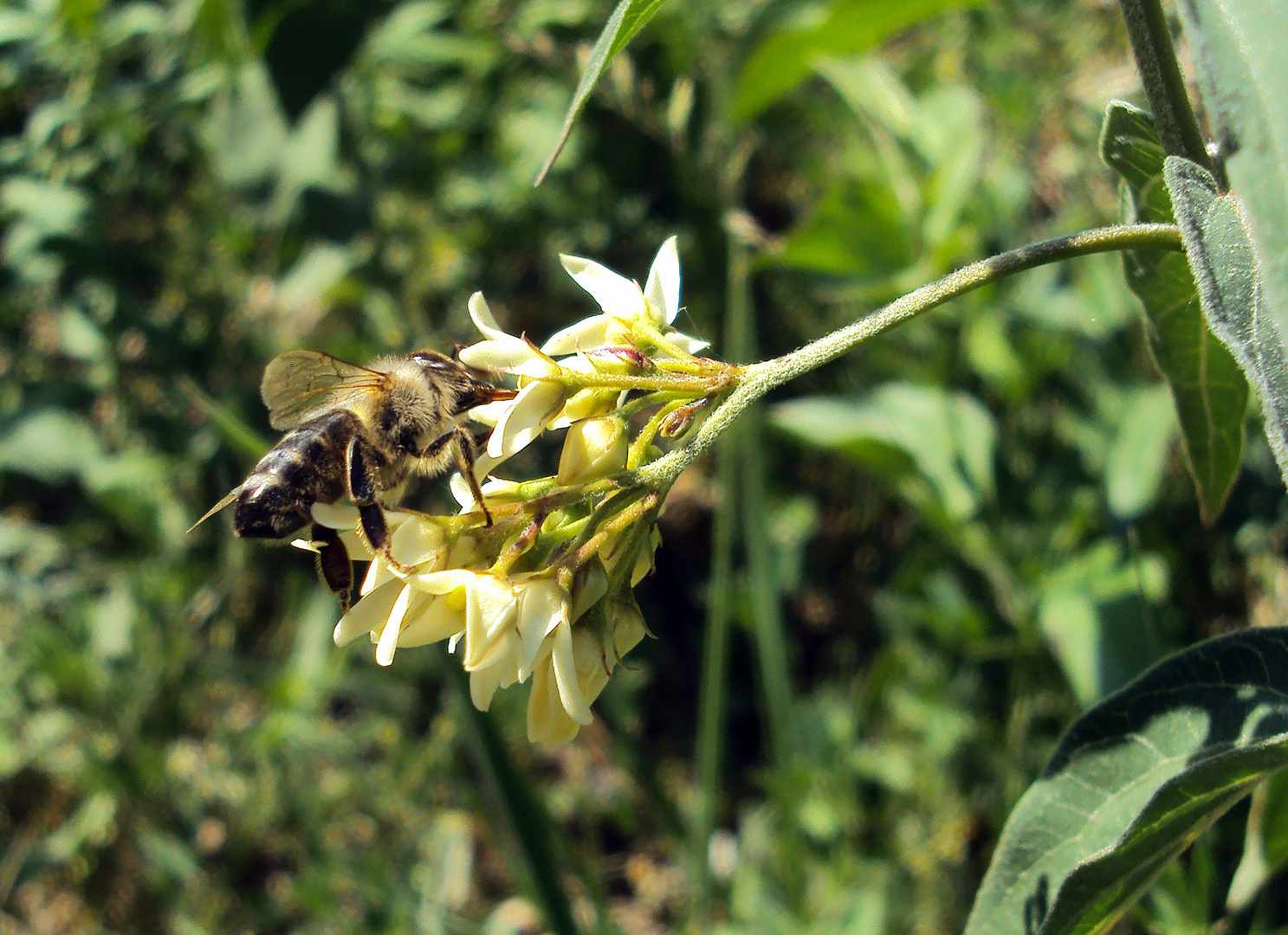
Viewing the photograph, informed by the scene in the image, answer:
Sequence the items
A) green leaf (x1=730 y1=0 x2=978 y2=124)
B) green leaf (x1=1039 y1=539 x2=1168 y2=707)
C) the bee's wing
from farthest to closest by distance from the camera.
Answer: green leaf (x1=730 y1=0 x2=978 y2=124) → green leaf (x1=1039 y1=539 x2=1168 y2=707) → the bee's wing

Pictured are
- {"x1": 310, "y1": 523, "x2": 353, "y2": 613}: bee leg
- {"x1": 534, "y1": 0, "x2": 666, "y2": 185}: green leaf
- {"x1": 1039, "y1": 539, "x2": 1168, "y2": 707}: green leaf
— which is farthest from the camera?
{"x1": 1039, "y1": 539, "x2": 1168, "y2": 707}: green leaf

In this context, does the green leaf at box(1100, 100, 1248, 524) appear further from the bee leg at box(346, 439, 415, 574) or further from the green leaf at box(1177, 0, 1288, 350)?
the bee leg at box(346, 439, 415, 574)

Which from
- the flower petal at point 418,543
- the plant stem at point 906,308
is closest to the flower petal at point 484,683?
the flower petal at point 418,543

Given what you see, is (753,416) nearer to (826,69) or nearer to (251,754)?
(826,69)

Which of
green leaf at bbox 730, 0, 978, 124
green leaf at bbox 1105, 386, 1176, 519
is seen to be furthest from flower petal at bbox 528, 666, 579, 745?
green leaf at bbox 730, 0, 978, 124

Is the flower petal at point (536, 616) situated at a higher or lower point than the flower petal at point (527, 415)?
lower

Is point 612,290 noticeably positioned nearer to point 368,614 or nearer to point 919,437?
point 368,614

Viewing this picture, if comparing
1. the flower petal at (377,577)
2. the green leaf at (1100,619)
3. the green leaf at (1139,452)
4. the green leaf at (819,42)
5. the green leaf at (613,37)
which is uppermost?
the green leaf at (819,42)

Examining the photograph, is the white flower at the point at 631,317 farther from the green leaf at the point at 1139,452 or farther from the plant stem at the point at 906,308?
the green leaf at the point at 1139,452
